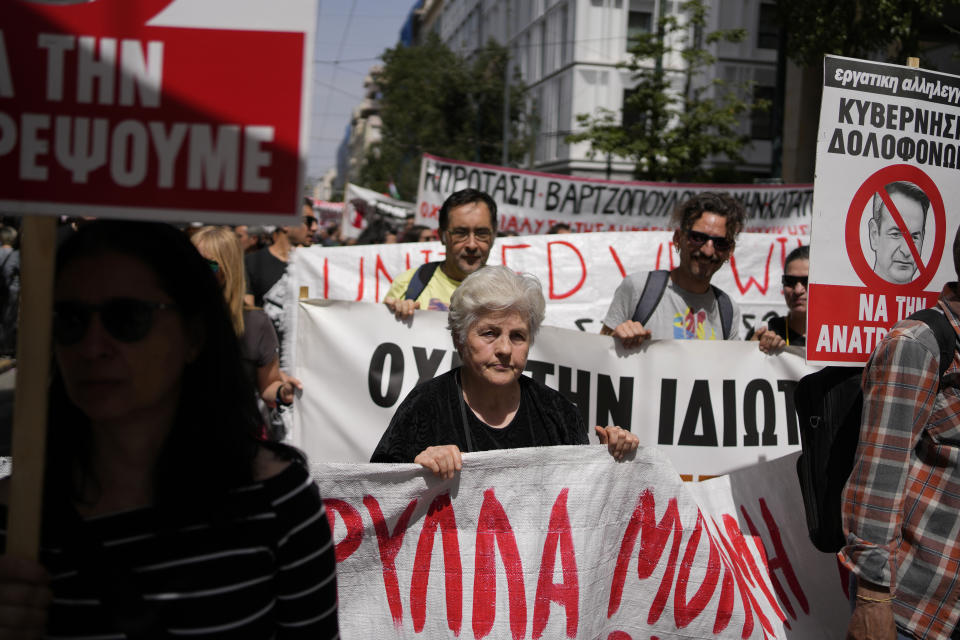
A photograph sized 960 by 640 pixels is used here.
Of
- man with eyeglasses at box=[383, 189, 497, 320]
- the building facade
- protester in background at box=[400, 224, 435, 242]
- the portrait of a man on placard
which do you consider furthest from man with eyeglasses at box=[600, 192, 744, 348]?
the building facade

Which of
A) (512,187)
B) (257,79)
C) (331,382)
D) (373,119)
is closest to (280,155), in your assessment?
(257,79)

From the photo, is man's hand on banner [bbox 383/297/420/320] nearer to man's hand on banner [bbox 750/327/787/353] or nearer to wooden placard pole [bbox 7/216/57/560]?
man's hand on banner [bbox 750/327/787/353]

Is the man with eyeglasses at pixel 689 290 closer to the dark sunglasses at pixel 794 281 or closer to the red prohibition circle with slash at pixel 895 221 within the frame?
the dark sunglasses at pixel 794 281

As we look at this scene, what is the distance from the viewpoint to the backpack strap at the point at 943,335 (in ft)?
7.39

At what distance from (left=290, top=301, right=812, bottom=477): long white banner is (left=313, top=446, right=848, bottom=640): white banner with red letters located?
115 cm

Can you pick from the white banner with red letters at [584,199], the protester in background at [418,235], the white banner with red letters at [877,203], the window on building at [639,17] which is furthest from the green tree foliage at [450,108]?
the white banner with red letters at [877,203]

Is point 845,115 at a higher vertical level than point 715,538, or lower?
higher

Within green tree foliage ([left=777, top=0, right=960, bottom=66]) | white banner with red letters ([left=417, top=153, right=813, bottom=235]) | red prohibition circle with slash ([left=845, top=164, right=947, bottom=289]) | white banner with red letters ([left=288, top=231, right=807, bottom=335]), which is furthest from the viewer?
white banner with red letters ([left=417, top=153, right=813, bottom=235])

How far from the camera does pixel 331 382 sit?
4.55m

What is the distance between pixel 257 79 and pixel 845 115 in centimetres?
215

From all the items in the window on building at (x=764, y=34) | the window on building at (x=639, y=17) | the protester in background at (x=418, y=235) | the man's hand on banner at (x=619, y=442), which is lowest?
the man's hand on banner at (x=619, y=442)

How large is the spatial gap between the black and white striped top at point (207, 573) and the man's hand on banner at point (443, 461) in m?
1.01

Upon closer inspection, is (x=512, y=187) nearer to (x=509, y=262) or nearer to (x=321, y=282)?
(x=509, y=262)

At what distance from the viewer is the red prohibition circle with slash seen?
2934mm
